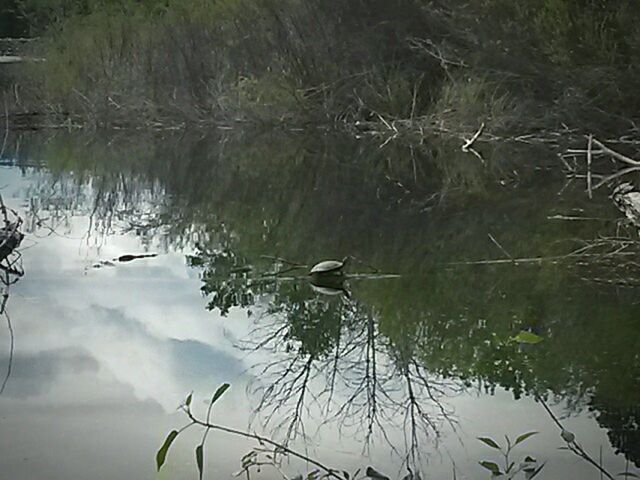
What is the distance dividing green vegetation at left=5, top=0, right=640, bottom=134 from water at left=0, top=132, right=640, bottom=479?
15.0ft

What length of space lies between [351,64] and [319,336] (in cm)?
1079

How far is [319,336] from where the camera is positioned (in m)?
3.95

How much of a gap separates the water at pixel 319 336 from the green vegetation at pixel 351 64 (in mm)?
4564

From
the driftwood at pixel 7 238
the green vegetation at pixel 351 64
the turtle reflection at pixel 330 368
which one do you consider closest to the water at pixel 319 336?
the turtle reflection at pixel 330 368

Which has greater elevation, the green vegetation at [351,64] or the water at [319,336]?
the water at [319,336]

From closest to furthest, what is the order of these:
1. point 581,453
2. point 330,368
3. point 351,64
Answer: point 581,453
point 330,368
point 351,64

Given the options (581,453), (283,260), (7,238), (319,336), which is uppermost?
(581,453)

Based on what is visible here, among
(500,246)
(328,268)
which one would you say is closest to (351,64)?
(500,246)

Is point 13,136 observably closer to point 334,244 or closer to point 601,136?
point 601,136

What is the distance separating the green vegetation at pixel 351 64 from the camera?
11.7 m

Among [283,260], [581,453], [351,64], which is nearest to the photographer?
[581,453]

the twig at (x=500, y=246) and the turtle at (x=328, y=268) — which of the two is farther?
the twig at (x=500, y=246)

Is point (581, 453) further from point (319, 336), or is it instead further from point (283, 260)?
point (283, 260)

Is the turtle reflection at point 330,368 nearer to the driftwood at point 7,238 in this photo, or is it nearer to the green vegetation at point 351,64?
the driftwood at point 7,238
